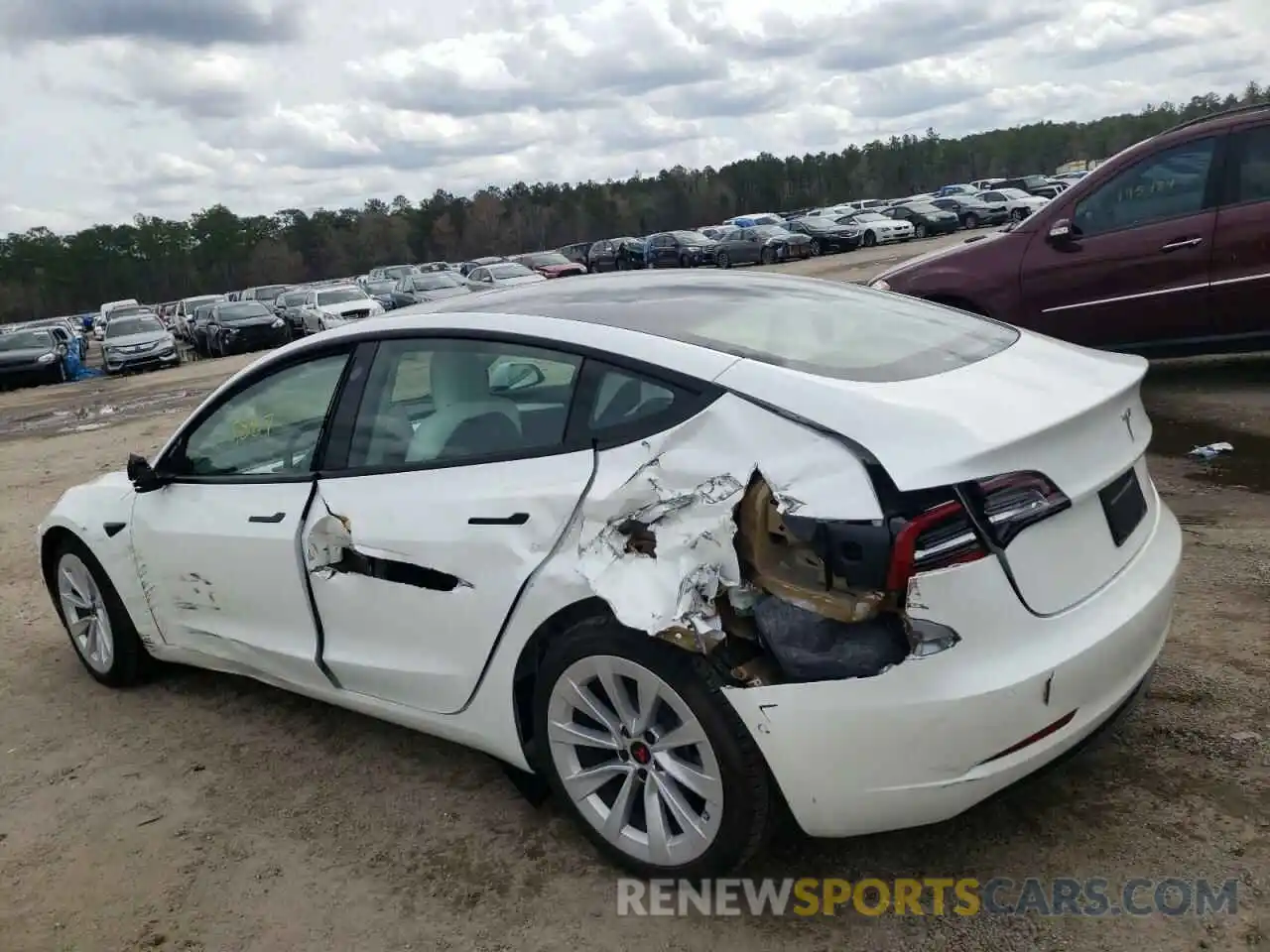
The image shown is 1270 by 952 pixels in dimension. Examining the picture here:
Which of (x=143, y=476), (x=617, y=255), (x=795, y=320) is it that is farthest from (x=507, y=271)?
(x=795, y=320)

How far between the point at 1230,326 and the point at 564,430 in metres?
5.86

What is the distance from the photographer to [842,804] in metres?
2.48

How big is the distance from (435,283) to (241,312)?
5729 mm

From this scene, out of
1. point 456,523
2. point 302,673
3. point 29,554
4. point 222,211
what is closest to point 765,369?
point 456,523

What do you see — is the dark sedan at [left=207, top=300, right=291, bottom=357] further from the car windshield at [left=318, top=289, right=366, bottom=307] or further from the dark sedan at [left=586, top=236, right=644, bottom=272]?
the dark sedan at [left=586, top=236, right=644, bottom=272]

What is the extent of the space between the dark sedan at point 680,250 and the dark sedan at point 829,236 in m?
3.33

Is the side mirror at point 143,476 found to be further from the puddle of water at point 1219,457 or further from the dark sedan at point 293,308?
the dark sedan at point 293,308

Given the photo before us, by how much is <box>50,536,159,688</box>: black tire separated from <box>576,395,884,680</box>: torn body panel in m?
2.72

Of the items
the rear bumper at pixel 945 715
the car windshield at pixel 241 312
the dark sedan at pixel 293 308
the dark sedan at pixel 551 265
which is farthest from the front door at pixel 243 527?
the dark sedan at pixel 551 265

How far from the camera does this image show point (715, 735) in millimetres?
2535

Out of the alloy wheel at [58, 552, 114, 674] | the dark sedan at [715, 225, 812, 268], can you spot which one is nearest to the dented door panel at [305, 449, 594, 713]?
the alloy wheel at [58, 552, 114, 674]

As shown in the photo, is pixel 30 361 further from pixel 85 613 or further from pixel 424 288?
pixel 85 613

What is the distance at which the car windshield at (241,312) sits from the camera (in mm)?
27359

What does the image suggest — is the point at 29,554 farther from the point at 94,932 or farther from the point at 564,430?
the point at 564,430
